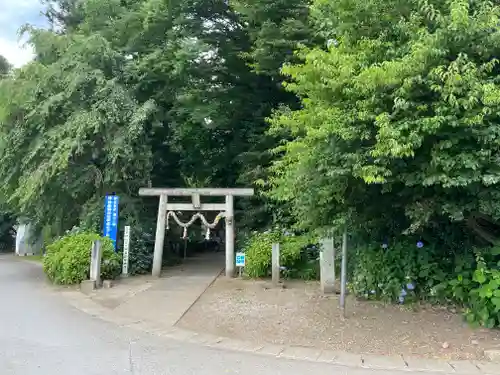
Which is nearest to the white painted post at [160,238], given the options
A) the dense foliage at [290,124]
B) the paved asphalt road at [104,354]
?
the dense foliage at [290,124]

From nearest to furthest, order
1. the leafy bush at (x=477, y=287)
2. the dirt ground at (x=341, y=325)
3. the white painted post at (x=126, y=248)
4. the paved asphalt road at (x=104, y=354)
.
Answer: the paved asphalt road at (x=104, y=354), the dirt ground at (x=341, y=325), the leafy bush at (x=477, y=287), the white painted post at (x=126, y=248)

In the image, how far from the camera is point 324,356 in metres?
5.37

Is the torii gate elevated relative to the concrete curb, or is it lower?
elevated

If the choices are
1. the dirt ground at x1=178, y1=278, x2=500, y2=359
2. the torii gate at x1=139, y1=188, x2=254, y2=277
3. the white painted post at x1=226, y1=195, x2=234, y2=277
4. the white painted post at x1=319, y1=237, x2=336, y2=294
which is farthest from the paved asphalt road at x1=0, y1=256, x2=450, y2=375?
the torii gate at x1=139, y1=188, x2=254, y2=277

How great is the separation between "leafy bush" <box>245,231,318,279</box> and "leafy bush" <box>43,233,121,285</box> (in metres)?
3.16

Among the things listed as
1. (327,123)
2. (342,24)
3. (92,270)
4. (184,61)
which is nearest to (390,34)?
(342,24)

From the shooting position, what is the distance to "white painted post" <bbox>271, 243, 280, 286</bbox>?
395 inches

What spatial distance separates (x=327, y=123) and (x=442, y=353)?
297 centimetres

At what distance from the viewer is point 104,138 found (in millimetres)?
11398

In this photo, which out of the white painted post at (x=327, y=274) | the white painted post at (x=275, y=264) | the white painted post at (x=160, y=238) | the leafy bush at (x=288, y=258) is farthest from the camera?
the white painted post at (x=160, y=238)

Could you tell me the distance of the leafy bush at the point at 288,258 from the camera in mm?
10516

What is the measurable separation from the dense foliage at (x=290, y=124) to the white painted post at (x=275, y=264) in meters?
0.44

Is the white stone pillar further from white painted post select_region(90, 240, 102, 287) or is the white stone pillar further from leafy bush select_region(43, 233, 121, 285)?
white painted post select_region(90, 240, 102, 287)

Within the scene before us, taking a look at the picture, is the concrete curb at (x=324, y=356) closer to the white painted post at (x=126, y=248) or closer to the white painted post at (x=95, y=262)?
the white painted post at (x=95, y=262)
